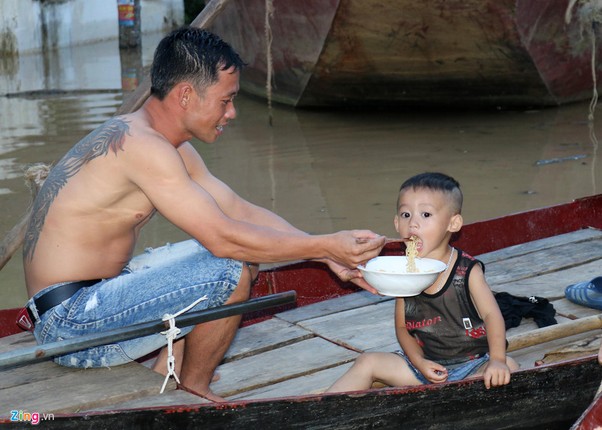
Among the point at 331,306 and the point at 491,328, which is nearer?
the point at 491,328

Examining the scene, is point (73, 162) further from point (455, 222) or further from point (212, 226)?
point (455, 222)

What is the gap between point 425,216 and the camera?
331cm

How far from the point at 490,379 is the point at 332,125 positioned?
23.9ft

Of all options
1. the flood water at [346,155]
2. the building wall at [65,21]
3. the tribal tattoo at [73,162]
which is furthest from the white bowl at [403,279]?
the building wall at [65,21]

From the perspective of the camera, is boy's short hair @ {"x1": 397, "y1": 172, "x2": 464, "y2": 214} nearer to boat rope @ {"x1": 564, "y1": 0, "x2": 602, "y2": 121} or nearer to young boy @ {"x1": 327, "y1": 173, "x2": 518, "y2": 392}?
young boy @ {"x1": 327, "y1": 173, "x2": 518, "y2": 392}

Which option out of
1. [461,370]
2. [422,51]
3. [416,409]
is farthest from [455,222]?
[422,51]

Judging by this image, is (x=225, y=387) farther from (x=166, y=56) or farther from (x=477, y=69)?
(x=477, y=69)

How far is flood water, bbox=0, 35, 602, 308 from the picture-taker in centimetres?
720

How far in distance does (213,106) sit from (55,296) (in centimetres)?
82

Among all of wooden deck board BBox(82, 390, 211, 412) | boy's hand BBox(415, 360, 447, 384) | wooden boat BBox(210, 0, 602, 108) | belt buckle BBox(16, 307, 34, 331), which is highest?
boy's hand BBox(415, 360, 447, 384)

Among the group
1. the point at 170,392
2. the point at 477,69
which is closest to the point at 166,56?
the point at 170,392

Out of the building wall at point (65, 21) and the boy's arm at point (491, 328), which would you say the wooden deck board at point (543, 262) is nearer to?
the boy's arm at point (491, 328)

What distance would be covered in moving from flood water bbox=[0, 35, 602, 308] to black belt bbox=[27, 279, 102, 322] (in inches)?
101

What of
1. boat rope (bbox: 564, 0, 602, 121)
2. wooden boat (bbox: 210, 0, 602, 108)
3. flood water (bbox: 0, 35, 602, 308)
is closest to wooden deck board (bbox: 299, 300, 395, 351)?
flood water (bbox: 0, 35, 602, 308)
